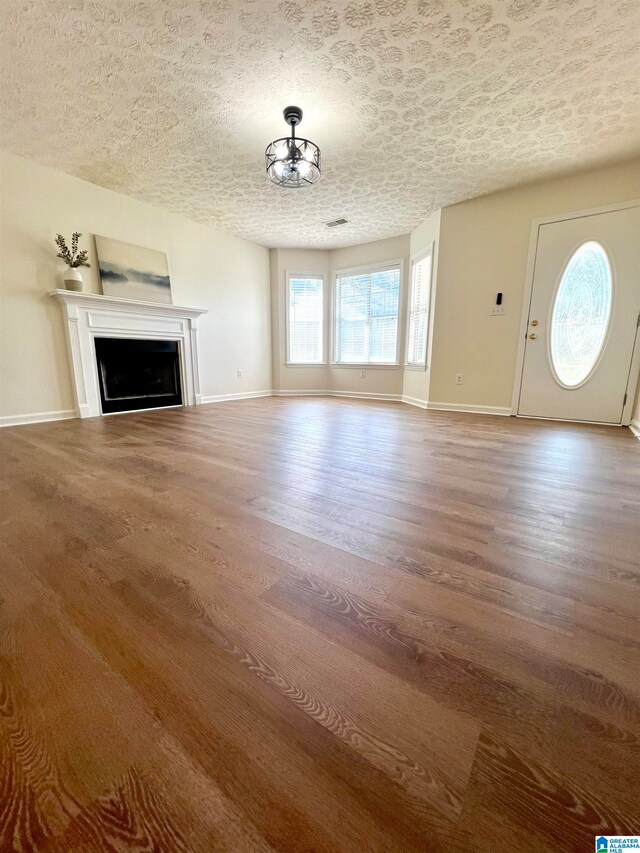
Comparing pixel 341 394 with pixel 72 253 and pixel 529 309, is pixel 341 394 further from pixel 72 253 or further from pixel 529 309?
pixel 72 253

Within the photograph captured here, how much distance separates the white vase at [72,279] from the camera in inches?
130

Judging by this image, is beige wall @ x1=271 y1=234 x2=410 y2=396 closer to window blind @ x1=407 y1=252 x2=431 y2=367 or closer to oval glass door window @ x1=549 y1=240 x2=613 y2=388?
window blind @ x1=407 y1=252 x2=431 y2=367

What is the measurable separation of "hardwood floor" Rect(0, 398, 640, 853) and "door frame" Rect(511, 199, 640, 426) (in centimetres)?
236

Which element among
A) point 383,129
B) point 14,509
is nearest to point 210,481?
point 14,509

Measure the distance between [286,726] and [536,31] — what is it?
10.9 ft

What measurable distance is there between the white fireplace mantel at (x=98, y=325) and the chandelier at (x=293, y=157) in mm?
2220

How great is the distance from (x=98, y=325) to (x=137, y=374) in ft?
2.44

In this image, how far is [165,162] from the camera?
313 centimetres

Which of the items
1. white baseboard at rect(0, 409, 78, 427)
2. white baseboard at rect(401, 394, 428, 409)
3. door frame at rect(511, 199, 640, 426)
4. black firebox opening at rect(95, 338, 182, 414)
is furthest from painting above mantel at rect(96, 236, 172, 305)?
door frame at rect(511, 199, 640, 426)

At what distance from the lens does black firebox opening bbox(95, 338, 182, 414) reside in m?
3.83

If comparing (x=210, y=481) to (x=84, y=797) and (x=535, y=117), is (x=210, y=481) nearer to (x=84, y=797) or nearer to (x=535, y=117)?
(x=84, y=797)

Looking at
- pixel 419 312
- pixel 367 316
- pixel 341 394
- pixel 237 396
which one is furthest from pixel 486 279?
pixel 237 396

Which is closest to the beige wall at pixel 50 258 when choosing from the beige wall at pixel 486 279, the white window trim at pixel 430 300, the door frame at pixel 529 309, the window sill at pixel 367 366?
the window sill at pixel 367 366

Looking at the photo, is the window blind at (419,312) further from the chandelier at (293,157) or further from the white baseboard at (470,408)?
the chandelier at (293,157)
